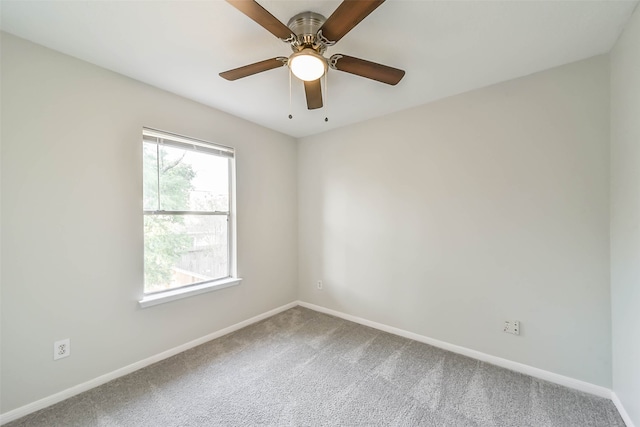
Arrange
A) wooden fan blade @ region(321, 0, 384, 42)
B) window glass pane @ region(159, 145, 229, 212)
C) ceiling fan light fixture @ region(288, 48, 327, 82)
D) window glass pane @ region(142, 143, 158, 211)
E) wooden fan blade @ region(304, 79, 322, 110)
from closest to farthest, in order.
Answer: wooden fan blade @ region(321, 0, 384, 42) < ceiling fan light fixture @ region(288, 48, 327, 82) < wooden fan blade @ region(304, 79, 322, 110) < window glass pane @ region(142, 143, 158, 211) < window glass pane @ region(159, 145, 229, 212)

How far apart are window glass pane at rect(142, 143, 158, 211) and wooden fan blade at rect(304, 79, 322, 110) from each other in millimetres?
1444

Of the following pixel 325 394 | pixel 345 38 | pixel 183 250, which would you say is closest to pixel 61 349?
pixel 183 250

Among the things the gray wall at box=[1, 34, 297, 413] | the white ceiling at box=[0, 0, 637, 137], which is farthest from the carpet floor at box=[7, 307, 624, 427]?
the white ceiling at box=[0, 0, 637, 137]

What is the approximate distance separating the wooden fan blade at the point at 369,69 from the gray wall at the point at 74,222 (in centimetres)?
164

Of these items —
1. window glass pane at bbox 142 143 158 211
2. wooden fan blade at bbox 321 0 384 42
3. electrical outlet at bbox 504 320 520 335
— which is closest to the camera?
wooden fan blade at bbox 321 0 384 42

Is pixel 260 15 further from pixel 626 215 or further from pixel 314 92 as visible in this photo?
pixel 626 215

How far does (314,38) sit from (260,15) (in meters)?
0.34

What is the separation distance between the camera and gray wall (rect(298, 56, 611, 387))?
5.89 ft

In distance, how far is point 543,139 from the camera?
194 cm

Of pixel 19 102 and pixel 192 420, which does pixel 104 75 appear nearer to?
pixel 19 102

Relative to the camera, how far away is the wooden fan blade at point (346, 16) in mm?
1063

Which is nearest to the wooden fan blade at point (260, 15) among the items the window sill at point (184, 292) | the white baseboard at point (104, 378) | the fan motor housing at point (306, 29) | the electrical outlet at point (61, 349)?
the fan motor housing at point (306, 29)

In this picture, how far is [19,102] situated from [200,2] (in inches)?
52.6

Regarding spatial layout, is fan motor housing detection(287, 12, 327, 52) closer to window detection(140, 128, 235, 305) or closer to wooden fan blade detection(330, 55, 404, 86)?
wooden fan blade detection(330, 55, 404, 86)
